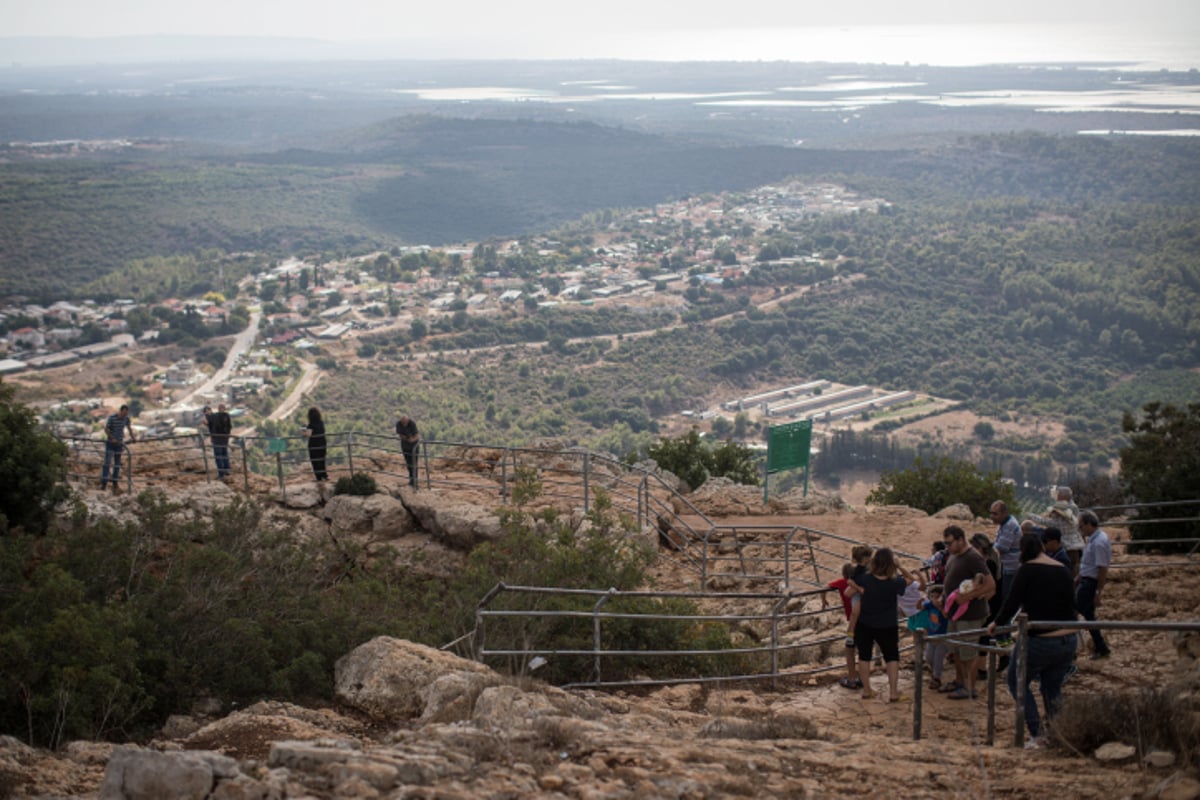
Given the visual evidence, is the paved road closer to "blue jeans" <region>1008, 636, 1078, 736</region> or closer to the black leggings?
the black leggings

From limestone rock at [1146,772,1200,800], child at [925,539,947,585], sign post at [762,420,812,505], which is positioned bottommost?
sign post at [762,420,812,505]

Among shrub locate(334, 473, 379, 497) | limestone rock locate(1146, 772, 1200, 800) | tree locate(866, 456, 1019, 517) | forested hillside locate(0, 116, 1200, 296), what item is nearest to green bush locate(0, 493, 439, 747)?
shrub locate(334, 473, 379, 497)

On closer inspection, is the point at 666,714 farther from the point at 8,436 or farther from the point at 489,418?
the point at 489,418

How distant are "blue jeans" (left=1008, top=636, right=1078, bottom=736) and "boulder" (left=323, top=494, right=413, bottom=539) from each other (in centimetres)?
867

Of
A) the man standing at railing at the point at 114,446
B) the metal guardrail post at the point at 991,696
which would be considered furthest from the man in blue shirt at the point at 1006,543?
the man standing at railing at the point at 114,446

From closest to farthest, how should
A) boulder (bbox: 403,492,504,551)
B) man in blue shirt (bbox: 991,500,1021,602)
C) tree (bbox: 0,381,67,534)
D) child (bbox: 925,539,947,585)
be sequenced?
man in blue shirt (bbox: 991,500,1021,602)
child (bbox: 925,539,947,585)
tree (bbox: 0,381,67,534)
boulder (bbox: 403,492,504,551)

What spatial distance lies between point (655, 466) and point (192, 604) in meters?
9.43

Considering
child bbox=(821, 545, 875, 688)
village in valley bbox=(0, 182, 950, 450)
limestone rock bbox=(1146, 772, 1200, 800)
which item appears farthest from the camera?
village in valley bbox=(0, 182, 950, 450)

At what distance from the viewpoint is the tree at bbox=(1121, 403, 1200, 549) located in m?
13.7

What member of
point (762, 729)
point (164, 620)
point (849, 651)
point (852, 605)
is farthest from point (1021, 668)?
point (164, 620)

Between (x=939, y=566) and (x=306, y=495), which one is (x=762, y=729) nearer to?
(x=939, y=566)

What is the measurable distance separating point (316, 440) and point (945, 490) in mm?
10385

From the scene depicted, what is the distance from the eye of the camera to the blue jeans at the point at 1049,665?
21.9 feet

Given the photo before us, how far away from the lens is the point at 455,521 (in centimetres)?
1319
